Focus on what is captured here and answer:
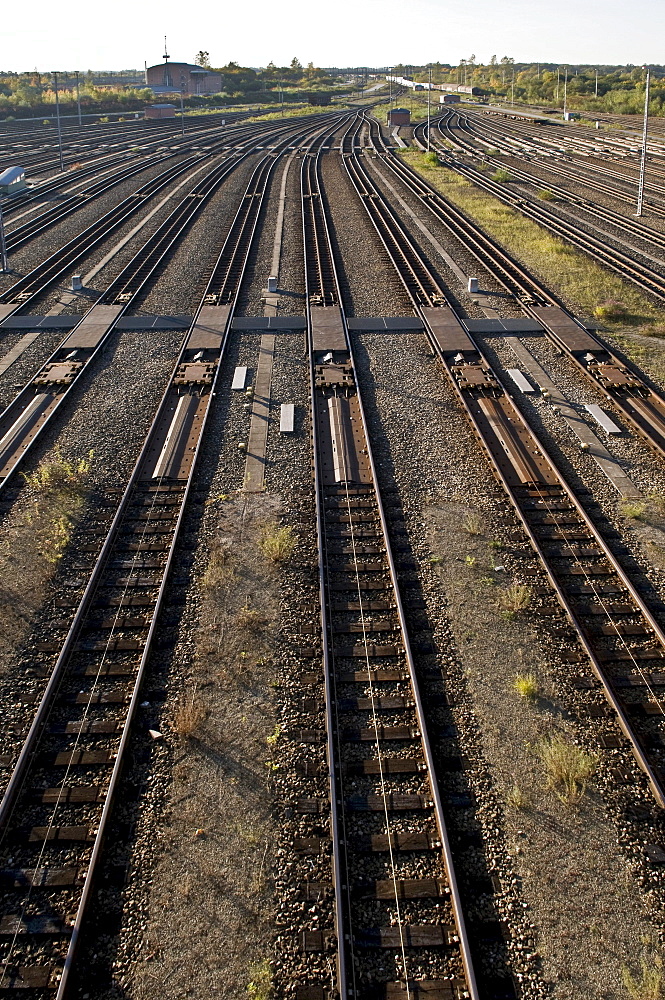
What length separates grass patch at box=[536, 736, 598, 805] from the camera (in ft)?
24.5

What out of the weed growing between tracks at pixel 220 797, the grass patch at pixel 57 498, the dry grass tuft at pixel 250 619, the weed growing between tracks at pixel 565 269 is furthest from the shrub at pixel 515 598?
the weed growing between tracks at pixel 565 269

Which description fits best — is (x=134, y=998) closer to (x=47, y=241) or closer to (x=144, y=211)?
A: (x=47, y=241)

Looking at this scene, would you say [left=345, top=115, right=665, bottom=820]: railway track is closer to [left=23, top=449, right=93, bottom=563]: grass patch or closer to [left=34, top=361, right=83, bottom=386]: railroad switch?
[left=23, top=449, right=93, bottom=563]: grass patch

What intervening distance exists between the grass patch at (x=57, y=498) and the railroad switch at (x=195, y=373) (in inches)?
144

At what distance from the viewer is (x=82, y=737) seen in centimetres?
811

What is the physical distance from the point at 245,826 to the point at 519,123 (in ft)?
288

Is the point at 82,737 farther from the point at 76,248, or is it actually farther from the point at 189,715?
the point at 76,248

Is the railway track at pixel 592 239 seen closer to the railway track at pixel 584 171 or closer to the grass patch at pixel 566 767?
the railway track at pixel 584 171

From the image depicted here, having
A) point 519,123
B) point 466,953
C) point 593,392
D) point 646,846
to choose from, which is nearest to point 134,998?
point 466,953

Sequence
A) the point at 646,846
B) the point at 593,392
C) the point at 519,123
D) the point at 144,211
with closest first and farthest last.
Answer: the point at 646,846 < the point at 593,392 < the point at 144,211 < the point at 519,123

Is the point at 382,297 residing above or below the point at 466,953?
above

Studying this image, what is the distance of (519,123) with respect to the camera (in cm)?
7925

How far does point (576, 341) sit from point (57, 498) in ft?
45.0

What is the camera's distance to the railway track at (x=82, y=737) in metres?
6.32
